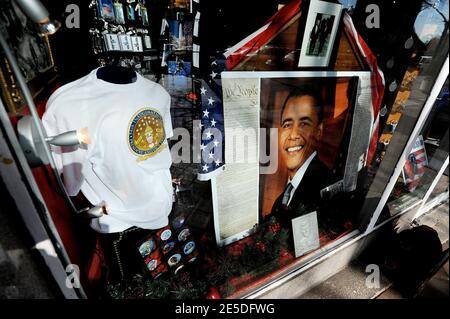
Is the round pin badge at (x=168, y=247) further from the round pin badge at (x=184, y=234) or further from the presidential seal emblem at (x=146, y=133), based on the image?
the presidential seal emblem at (x=146, y=133)

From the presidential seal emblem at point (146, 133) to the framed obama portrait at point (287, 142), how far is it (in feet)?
1.87

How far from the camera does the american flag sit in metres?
1.71

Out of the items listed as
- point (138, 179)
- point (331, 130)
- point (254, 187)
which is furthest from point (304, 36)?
point (138, 179)

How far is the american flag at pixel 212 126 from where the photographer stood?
1.71m

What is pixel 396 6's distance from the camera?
92.6 inches

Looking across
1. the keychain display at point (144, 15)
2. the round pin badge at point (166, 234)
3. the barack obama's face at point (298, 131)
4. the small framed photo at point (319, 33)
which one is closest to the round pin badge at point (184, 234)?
the round pin badge at point (166, 234)

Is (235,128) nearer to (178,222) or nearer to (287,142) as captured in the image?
(287,142)

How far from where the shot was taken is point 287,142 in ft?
7.95

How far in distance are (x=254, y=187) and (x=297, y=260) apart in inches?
39.9

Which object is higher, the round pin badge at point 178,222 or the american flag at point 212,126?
the american flag at point 212,126

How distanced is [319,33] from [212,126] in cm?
124

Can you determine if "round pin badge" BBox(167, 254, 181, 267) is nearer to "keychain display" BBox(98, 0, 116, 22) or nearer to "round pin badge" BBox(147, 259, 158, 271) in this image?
"round pin badge" BBox(147, 259, 158, 271)

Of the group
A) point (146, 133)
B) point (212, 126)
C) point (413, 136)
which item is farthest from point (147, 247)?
point (413, 136)

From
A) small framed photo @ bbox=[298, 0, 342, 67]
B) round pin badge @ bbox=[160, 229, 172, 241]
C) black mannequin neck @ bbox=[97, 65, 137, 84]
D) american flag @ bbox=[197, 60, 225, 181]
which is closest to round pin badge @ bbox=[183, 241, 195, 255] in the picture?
round pin badge @ bbox=[160, 229, 172, 241]
